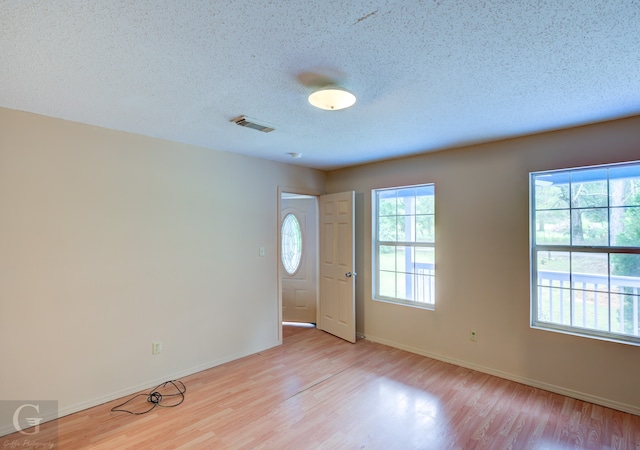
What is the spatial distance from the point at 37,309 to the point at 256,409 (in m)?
1.88

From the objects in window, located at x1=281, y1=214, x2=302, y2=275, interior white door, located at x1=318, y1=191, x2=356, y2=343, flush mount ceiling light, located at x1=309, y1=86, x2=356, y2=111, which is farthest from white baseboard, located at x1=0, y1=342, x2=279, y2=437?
flush mount ceiling light, located at x1=309, y1=86, x2=356, y2=111

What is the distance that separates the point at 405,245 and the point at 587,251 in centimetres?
177

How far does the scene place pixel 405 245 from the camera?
13.0 ft

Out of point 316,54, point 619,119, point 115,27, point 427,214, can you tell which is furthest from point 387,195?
point 115,27

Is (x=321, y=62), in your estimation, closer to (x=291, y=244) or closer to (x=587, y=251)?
(x=587, y=251)

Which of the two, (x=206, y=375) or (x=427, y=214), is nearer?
(x=206, y=375)

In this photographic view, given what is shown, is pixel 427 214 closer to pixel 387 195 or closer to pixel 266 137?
pixel 387 195

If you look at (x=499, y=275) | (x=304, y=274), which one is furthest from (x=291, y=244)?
(x=499, y=275)

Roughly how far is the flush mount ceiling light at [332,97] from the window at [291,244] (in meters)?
3.41

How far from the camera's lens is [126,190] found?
9.31 ft

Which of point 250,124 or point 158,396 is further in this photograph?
point 158,396

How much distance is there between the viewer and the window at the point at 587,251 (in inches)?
101

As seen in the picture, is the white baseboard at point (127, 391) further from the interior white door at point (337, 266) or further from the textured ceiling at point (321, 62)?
the textured ceiling at point (321, 62)

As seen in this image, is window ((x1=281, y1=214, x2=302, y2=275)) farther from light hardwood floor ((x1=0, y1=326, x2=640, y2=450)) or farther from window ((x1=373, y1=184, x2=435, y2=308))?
light hardwood floor ((x1=0, y1=326, x2=640, y2=450))
